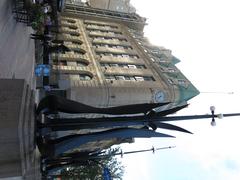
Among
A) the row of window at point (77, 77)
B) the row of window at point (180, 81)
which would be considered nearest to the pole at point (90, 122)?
the row of window at point (77, 77)

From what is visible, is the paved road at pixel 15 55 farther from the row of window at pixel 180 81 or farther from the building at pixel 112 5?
the building at pixel 112 5

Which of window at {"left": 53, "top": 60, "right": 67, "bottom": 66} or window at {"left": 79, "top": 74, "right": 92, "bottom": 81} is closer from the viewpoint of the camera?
window at {"left": 79, "top": 74, "right": 92, "bottom": 81}

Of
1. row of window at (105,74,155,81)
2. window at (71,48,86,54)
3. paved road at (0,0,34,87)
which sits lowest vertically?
row of window at (105,74,155,81)

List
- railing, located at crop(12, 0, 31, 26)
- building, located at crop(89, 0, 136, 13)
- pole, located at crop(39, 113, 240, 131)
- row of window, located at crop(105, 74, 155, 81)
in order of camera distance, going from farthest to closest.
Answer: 1. building, located at crop(89, 0, 136, 13)
2. row of window, located at crop(105, 74, 155, 81)
3. railing, located at crop(12, 0, 31, 26)
4. pole, located at crop(39, 113, 240, 131)

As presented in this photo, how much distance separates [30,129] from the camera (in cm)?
711

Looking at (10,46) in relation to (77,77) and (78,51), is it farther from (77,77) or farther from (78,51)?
(78,51)

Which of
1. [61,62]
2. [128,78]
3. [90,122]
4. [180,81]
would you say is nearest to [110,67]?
[128,78]

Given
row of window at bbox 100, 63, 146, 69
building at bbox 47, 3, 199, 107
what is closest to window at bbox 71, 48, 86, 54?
building at bbox 47, 3, 199, 107

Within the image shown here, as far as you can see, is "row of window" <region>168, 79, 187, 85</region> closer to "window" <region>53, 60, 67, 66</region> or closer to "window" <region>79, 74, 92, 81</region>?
"window" <region>79, 74, 92, 81</region>

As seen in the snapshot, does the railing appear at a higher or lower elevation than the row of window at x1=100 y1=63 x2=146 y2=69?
higher

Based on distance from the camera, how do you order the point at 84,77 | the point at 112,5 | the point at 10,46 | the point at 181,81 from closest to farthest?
the point at 10,46 < the point at 84,77 < the point at 181,81 < the point at 112,5

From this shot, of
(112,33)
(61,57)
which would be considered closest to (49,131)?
(61,57)

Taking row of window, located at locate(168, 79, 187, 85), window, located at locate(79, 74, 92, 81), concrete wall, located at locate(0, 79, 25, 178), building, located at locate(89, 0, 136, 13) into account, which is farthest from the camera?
building, located at locate(89, 0, 136, 13)

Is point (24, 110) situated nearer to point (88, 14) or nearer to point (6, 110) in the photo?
point (6, 110)
